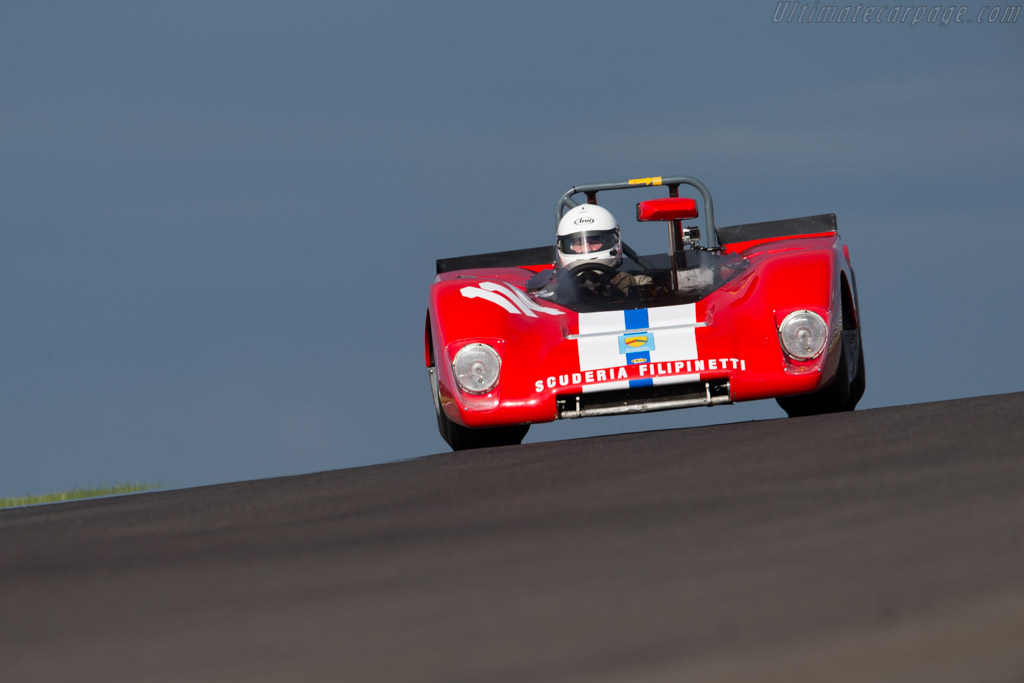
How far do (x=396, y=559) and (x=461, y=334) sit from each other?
172 inches

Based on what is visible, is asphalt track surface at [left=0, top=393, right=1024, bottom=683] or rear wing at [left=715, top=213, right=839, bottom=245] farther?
rear wing at [left=715, top=213, right=839, bottom=245]

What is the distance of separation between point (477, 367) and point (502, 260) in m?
2.75

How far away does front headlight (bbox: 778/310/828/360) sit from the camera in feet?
24.5

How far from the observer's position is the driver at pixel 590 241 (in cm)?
885

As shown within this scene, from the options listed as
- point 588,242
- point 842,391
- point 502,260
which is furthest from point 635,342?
point 502,260

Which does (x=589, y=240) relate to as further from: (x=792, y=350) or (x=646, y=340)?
(x=792, y=350)

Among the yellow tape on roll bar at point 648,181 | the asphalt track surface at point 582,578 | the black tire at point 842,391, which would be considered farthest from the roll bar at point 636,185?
the asphalt track surface at point 582,578

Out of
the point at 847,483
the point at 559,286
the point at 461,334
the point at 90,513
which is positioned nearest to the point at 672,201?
the point at 559,286

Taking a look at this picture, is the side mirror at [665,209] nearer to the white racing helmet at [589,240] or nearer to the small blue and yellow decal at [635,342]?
the white racing helmet at [589,240]

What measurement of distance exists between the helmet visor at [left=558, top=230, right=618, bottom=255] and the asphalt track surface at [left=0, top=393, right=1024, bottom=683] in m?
3.80

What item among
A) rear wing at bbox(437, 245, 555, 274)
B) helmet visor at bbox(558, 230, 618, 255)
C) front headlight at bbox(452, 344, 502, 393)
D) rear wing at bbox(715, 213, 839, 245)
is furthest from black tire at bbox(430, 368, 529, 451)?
rear wing at bbox(715, 213, 839, 245)

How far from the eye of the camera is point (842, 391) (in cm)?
797

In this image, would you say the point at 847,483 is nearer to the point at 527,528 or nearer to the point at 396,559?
the point at 527,528

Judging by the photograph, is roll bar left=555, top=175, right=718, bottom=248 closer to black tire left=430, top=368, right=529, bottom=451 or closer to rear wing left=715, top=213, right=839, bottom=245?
rear wing left=715, top=213, right=839, bottom=245
